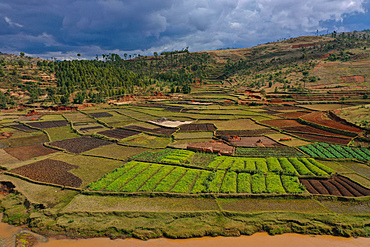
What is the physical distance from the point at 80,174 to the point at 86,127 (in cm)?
3213

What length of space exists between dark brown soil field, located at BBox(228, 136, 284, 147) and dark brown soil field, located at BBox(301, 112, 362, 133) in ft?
62.1

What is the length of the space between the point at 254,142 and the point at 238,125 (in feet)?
46.8

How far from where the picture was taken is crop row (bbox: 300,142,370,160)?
118 ft

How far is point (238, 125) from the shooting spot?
191 ft

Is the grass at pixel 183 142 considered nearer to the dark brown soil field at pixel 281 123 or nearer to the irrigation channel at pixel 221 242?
the dark brown soil field at pixel 281 123

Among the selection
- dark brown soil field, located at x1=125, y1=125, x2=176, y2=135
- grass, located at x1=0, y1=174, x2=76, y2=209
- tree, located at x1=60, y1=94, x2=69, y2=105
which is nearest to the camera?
grass, located at x1=0, y1=174, x2=76, y2=209

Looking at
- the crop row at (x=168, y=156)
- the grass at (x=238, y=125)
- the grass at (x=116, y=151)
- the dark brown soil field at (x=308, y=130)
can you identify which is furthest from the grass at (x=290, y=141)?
the grass at (x=116, y=151)

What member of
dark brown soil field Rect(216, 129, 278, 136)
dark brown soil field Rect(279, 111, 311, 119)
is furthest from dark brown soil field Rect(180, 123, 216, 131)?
dark brown soil field Rect(279, 111, 311, 119)

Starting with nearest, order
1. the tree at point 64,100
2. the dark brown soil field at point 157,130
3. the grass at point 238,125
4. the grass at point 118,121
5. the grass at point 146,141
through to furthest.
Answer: the grass at point 146,141 → the dark brown soil field at point 157,130 → the grass at point 238,125 → the grass at point 118,121 → the tree at point 64,100

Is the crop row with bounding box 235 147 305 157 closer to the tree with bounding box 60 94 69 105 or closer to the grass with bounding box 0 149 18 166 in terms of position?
the grass with bounding box 0 149 18 166

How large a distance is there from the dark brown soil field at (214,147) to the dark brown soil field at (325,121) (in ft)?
96.6

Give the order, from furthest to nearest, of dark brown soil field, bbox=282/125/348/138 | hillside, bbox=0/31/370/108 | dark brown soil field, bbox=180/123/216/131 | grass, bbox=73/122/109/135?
hillside, bbox=0/31/370/108 → dark brown soil field, bbox=180/123/216/131 → grass, bbox=73/122/109/135 → dark brown soil field, bbox=282/125/348/138

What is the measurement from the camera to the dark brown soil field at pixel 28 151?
3953 centimetres

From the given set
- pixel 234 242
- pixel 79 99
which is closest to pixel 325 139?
pixel 234 242
